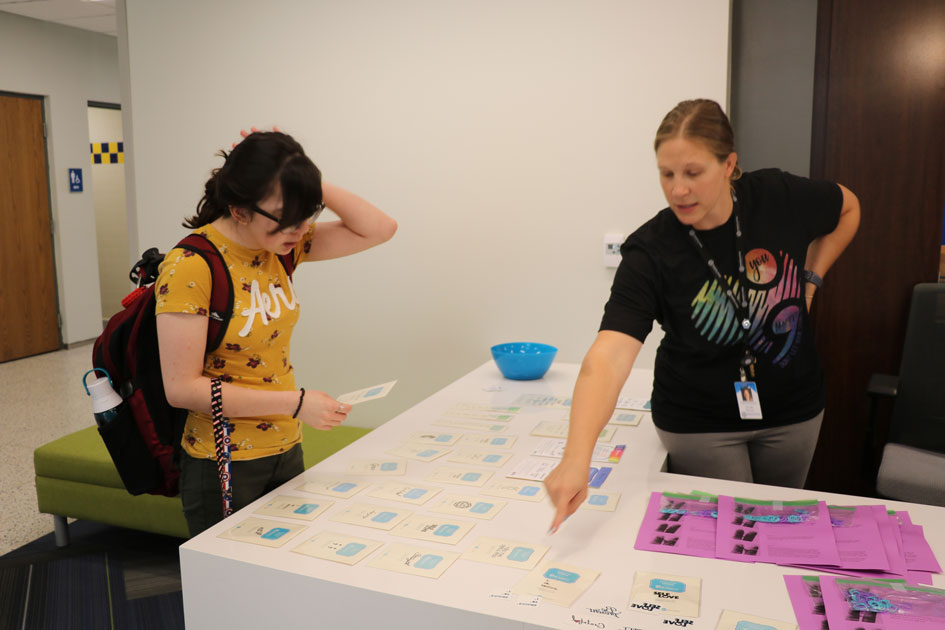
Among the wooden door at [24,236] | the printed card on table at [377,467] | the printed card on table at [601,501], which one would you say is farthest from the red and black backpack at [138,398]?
the wooden door at [24,236]

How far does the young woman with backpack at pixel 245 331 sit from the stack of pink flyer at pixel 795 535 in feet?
2.39

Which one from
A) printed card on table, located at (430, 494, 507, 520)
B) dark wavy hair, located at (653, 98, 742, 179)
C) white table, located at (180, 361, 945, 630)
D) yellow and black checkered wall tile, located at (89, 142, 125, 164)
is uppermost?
yellow and black checkered wall tile, located at (89, 142, 125, 164)

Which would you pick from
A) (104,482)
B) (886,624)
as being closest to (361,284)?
(104,482)

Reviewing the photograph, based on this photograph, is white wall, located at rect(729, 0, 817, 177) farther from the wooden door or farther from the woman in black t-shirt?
the wooden door

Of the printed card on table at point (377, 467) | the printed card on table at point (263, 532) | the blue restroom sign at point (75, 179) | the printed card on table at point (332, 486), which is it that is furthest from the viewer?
the blue restroom sign at point (75, 179)

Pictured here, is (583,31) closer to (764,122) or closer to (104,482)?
(764,122)

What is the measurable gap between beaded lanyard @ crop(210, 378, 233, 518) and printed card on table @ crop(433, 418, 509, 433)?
675mm

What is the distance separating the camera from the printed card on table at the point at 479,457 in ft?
5.82

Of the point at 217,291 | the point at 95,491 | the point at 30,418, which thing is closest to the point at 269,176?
the point at 217,291

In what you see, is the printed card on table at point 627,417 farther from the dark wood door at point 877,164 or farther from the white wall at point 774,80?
the white wall at point 774,80

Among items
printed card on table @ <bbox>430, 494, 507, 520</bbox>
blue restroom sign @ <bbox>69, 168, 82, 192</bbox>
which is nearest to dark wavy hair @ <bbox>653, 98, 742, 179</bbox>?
printed card on table @ <bbox>430, 494, 507, 520</bbox>

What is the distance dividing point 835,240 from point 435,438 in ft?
3.79

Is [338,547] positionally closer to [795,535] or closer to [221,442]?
[221,442]

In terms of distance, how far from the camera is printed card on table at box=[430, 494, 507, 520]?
4.91 ft
